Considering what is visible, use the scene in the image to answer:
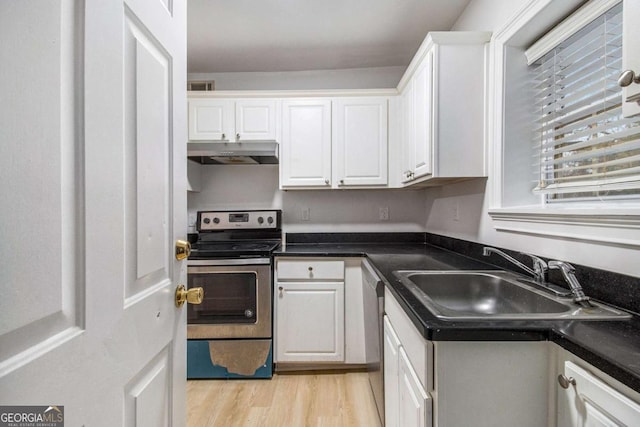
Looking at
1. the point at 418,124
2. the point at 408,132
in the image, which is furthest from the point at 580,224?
the point at 408,132

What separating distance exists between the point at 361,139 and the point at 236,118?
102 centimetres

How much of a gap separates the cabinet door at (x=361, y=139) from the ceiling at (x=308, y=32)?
445 mm

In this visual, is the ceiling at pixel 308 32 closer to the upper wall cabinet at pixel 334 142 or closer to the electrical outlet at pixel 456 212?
the upper wall cabinet at pixel 334 142

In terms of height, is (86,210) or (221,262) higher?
(86,210)

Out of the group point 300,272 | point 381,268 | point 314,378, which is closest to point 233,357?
point 314,378

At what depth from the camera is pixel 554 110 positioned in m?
1.38

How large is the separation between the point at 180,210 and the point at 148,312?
0.30m

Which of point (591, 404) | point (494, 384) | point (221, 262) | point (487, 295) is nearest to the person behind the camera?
point (591, 404)

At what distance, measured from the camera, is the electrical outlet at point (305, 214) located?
9.00 ft

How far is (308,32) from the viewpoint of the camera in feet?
7.22

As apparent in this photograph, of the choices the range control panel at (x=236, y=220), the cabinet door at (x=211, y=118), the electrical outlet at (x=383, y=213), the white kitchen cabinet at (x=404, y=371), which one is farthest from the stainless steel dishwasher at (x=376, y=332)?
the cabinet door at (x=211, y=118)

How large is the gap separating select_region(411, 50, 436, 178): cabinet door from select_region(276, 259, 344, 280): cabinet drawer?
846mm

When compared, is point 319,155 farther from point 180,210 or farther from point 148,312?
point 148,312

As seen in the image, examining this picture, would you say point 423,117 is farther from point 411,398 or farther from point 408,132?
point 411,398
